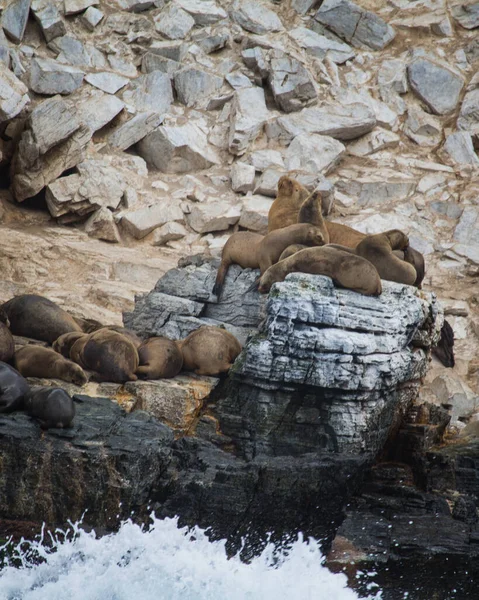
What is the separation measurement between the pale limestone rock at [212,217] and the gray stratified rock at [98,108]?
8.00 feet

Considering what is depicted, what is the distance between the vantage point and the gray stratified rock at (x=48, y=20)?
1600 centimetres

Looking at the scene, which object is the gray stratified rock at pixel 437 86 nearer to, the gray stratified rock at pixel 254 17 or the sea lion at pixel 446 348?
the gray stratified rock at pixel 254 17

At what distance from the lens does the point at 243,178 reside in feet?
50.6

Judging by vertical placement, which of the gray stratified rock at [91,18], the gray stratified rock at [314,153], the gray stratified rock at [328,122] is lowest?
the gray stratified rock at [314,153]

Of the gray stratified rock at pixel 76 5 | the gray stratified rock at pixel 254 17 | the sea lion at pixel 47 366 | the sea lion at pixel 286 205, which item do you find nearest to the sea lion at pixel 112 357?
the sea lion at pixel 47 366

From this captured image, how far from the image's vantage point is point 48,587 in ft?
20.2

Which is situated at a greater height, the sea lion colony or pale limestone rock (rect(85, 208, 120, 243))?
the sea lion colony

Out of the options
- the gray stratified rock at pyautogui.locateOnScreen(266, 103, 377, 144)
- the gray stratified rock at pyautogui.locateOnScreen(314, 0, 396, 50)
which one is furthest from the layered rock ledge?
the gray stratified rock at pyautogui.locateOnScreen(314, 0, 396, 50)

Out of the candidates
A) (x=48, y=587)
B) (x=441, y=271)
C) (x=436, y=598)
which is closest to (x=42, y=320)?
(x=48, y=587)

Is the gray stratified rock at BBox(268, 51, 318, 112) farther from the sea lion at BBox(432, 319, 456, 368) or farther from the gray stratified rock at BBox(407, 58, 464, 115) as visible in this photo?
the sea lion at BBox(432, 319, 456, 368)

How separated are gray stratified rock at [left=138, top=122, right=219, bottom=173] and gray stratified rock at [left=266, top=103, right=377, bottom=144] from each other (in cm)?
152

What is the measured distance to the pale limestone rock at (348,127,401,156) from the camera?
55.0 ft

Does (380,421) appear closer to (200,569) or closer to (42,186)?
(200,569)

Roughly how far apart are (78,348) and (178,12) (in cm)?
1081
